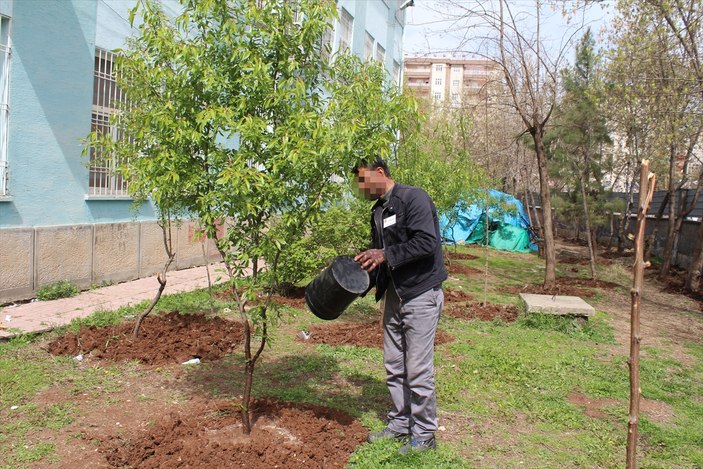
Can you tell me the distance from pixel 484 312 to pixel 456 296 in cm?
153

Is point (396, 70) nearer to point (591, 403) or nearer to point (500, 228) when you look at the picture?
point (500, 228)

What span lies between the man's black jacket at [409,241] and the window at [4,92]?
18.8ft

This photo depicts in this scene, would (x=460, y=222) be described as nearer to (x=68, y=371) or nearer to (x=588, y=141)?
(x=588, y=141)

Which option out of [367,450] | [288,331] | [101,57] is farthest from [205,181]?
[101,57]

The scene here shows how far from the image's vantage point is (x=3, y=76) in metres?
7.38

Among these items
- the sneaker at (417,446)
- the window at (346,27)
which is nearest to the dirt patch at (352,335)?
the sneaker at (417,446)

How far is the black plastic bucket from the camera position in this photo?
11.8 ft

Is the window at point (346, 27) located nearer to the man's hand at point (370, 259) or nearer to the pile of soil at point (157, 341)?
the pile of soil at point (157, 341)

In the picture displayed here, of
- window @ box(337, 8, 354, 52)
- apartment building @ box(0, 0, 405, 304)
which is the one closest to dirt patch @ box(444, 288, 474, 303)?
apartment building @ box(0, 0, 405, 304)

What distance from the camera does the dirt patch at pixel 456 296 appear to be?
33.5 ft

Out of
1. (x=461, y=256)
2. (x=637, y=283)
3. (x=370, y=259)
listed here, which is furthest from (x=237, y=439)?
(x=461, y=256)

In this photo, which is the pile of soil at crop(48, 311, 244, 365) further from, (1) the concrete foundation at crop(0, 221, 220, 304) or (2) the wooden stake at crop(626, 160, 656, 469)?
(2) the wooden stake at crop(626, 160, 656, 469)

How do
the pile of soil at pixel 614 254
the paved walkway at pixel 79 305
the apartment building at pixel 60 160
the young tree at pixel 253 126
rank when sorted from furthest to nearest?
the pile of soil at pixel 614 254 < the apartment building at pixel 60 160 < the paved walkway at pixel 79 305 < the young tree at pixel 253 126

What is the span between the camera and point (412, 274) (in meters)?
3.88
